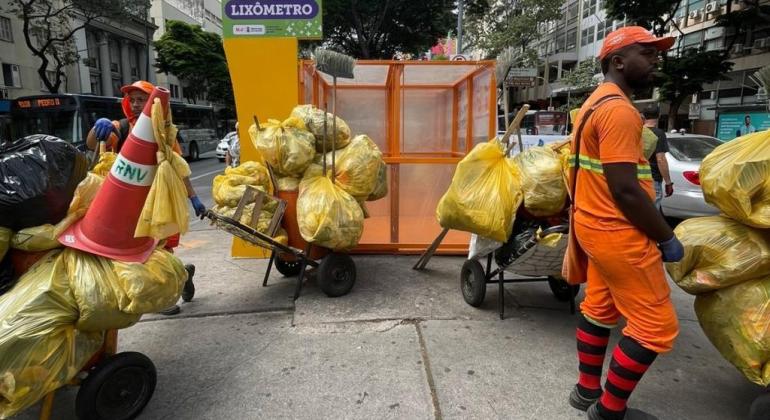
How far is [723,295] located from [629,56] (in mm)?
1191

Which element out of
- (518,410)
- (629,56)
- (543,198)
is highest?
(629,56)

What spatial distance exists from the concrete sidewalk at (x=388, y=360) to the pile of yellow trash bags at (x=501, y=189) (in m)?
0.76

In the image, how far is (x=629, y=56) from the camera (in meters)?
2.13

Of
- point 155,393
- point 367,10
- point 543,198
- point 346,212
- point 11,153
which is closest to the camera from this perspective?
point 11,153

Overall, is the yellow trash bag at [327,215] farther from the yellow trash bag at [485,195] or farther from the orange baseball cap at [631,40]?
the orange baseball cap at [631,40]

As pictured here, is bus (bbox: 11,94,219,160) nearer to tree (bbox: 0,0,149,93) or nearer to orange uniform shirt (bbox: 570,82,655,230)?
tree (bbox: 0,0,149,93)

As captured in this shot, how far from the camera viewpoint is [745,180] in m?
2.14

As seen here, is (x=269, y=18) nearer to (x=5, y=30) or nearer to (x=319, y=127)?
(x=319, y=127)

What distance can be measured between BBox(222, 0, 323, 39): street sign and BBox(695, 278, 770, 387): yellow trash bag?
13.5 ft

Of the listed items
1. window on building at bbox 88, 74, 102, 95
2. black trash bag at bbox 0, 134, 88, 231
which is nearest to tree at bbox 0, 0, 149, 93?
window on building at bbox 88, 74, 102, 95

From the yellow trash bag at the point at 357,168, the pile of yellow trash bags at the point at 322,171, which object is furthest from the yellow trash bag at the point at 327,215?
the yellow trash bag at the point at 357,168

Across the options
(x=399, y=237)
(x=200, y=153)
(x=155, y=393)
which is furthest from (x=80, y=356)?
(x=200, y=153)

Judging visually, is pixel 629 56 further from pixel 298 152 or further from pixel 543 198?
pixel 298 152

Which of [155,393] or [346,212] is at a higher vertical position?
[346,212]
